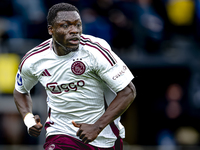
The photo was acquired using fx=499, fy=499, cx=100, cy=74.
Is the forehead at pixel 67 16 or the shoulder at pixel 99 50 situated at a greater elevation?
the forehead at pixel 67 16

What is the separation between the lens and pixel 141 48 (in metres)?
10.5

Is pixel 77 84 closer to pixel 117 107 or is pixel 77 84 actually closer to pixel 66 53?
pixel 66 53

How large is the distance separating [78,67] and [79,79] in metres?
0.12

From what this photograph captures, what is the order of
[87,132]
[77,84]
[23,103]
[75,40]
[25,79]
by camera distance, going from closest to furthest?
[87,132]
[75,40]
[77,84]
[25,79]
[23,103]

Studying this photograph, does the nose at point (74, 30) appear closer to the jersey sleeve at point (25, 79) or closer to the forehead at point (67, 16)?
the forehead at point (67, 16)

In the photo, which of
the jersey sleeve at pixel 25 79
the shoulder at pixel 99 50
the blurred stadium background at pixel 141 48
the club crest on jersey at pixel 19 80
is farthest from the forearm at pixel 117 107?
the blurred stadium background at pixel 141 48

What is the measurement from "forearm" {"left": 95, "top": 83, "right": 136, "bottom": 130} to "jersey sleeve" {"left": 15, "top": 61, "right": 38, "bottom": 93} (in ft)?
3.18

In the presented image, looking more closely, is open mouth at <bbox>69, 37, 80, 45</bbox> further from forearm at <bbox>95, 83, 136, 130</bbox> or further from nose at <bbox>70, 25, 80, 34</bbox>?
forearm at <bbox>95, 83, 136, 130</bbox>

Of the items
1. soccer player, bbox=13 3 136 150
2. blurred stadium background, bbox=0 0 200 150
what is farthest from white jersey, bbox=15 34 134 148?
blurred stadium background, bbox=0 0 200 150

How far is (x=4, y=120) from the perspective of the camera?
11.2 meters

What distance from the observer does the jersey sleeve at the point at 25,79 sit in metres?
5.08

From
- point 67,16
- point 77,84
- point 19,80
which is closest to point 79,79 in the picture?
point 77,84

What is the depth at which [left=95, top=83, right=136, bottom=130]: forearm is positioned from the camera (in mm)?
4574

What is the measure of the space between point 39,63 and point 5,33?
6.00 meters
